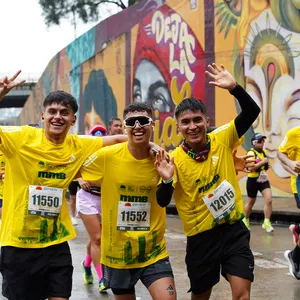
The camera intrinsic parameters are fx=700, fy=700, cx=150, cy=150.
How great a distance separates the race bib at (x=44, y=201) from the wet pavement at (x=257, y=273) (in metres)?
2.56

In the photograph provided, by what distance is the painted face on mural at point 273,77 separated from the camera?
17.1 meters

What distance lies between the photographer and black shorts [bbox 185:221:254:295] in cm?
554

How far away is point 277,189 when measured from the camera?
17562 mm

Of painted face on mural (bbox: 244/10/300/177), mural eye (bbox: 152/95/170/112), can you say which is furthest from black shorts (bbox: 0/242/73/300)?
mural eye (bbox: 152/95/170/112)

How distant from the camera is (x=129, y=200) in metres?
5.37

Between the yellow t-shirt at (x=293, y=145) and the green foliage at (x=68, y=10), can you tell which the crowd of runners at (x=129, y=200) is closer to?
the yellow t-shirt at (x=293, y=145)

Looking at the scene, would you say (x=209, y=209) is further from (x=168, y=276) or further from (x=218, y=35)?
(x=218, y=35)

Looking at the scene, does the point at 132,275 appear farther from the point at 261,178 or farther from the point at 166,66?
the point at 166,66

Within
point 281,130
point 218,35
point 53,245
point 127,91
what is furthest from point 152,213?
point 127,91

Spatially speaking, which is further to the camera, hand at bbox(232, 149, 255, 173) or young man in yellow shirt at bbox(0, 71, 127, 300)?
hand at bbox(232, 149, 255, 173)

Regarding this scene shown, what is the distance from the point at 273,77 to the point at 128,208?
42.5 feet

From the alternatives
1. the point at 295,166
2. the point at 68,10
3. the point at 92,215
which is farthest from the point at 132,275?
the point at 68,10

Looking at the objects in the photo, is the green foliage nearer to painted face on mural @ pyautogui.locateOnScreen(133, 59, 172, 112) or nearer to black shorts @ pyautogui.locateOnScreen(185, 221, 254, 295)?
painted face on mural @ pyautogui.locateOnScreen(133, 59, 172, 112)

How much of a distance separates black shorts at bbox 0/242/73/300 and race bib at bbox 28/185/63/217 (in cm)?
27
